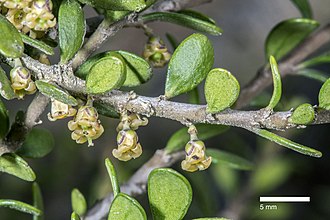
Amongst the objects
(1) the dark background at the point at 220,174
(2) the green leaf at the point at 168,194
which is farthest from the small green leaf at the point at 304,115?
(1) the dark background at the point at 220,174

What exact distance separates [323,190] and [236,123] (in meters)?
1.06

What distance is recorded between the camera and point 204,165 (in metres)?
0.63

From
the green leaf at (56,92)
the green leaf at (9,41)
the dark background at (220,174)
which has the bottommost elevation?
the dark background at (220,174)

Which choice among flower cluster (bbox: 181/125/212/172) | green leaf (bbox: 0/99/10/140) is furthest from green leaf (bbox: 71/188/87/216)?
flower cluster (bbox: 181/125/212/172)

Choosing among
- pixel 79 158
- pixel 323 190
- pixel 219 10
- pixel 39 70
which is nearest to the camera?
pixel 39 70

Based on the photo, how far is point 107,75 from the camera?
0.56m

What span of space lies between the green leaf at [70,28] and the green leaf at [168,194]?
0.16 metres

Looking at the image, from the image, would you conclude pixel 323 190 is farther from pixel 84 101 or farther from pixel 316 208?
pixel 84 101

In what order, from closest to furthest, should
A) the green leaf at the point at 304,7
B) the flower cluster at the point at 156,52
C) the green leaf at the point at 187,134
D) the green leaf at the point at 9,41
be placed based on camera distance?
the green leaf at the point at 9,41 → the flower cluster at the point at 156,52 → the green leaf at the point at 187,134 → the green leaf at the point at 304,7

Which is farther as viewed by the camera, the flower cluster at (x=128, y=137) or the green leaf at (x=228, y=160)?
the green leaf at (x=228, y=160)

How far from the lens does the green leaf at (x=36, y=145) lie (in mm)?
814

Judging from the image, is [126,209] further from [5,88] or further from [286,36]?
[286,36]

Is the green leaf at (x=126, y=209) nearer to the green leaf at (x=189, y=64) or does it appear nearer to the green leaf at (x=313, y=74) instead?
the green leaf at (x=189, y=64)

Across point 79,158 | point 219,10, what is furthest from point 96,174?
point 219,10
